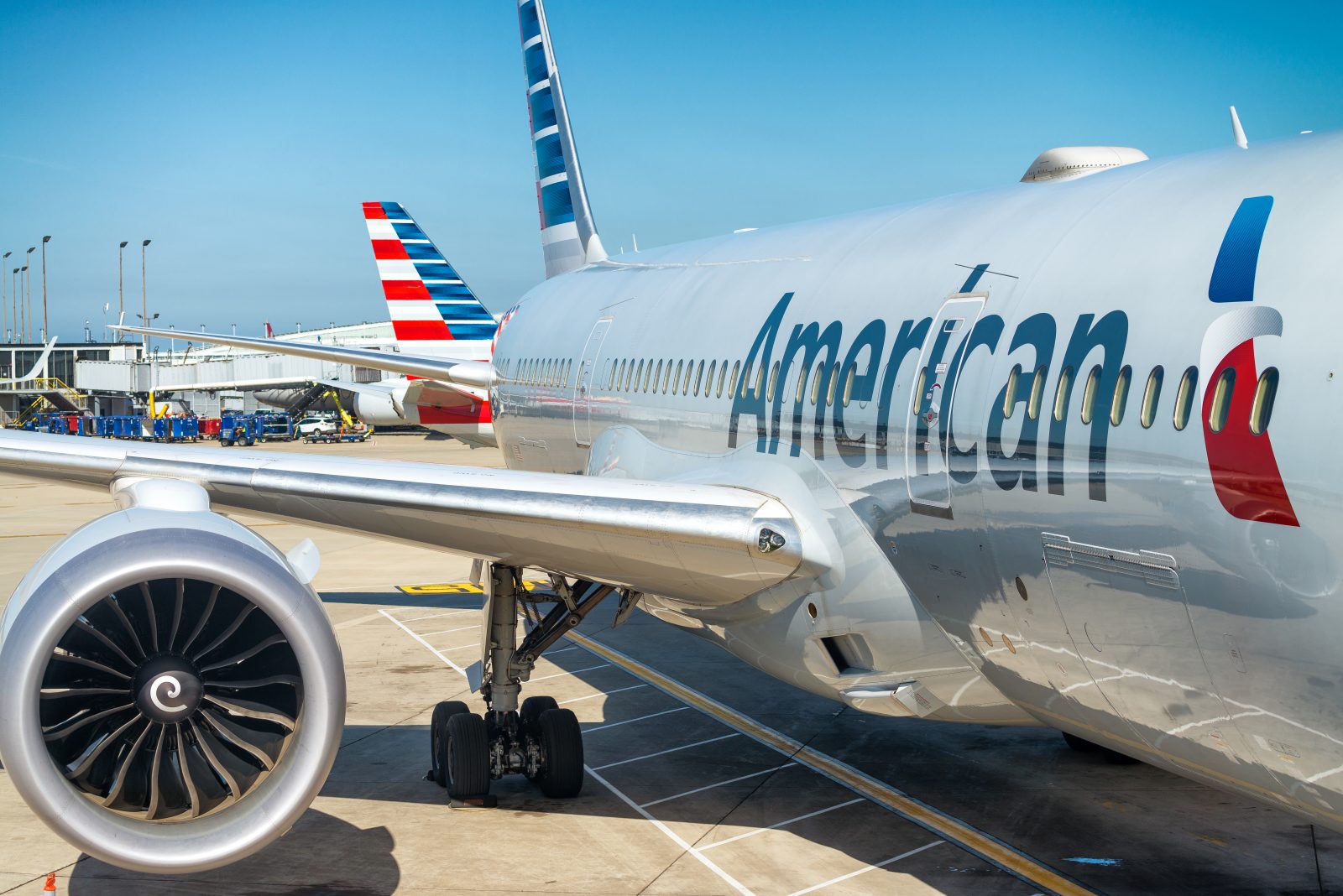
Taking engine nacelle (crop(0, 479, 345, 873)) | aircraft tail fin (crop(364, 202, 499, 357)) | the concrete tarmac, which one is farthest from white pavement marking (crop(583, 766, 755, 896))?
aircraft tail fin (crop(364, 202, 499, 357))

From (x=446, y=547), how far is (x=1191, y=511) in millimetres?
5091

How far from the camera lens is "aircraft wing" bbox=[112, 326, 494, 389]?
1734 cm

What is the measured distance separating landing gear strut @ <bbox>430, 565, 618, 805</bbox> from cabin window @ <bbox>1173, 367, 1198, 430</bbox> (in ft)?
18.3

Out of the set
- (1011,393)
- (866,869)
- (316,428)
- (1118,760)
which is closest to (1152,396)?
(1011,393)

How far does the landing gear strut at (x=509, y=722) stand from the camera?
10594mm

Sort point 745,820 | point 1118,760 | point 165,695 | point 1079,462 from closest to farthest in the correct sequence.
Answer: point 1079,462
point 165,695
point 745,820
point 1118,760

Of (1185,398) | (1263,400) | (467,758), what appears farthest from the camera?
(467,758)

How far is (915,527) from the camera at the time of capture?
728cm

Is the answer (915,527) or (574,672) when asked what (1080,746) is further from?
(574,672)

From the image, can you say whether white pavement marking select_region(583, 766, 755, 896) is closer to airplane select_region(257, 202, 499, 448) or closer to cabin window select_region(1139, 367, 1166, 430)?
cabin window select_region(1139, 367, 1166, 430)

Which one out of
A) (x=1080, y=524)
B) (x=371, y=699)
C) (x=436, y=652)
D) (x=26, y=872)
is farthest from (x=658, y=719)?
(x=1080, y=524)

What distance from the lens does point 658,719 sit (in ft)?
43.1

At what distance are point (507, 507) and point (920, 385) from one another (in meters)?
2.68

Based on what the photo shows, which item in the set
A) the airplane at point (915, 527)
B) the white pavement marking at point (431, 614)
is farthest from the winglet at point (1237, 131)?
the white pavement marking at point (431, 614)
